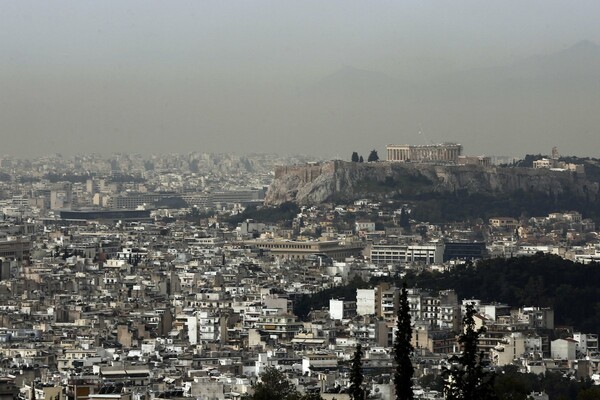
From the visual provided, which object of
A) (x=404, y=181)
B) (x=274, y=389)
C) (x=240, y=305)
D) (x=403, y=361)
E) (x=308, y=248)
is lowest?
(x=274, y=389)

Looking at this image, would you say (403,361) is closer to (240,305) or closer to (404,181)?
(240,305)

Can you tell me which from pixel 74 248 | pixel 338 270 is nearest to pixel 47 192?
pixel 74 248

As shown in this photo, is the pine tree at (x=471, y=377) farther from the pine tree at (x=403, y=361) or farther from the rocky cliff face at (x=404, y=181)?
the rocky cliff face at (x=404, y=181)

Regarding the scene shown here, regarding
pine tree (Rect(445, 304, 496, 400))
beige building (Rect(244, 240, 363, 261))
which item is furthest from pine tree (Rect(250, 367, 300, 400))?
beige building (Rect(244, 240, 363, 261))

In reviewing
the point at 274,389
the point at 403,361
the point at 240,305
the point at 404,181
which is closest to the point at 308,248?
the point at 404,181

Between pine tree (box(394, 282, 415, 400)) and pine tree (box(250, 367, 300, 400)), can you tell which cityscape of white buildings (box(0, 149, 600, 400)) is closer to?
pine tree (box(250, 367, 300, 400))

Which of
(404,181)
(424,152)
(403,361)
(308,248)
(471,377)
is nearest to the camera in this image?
(471,377)
